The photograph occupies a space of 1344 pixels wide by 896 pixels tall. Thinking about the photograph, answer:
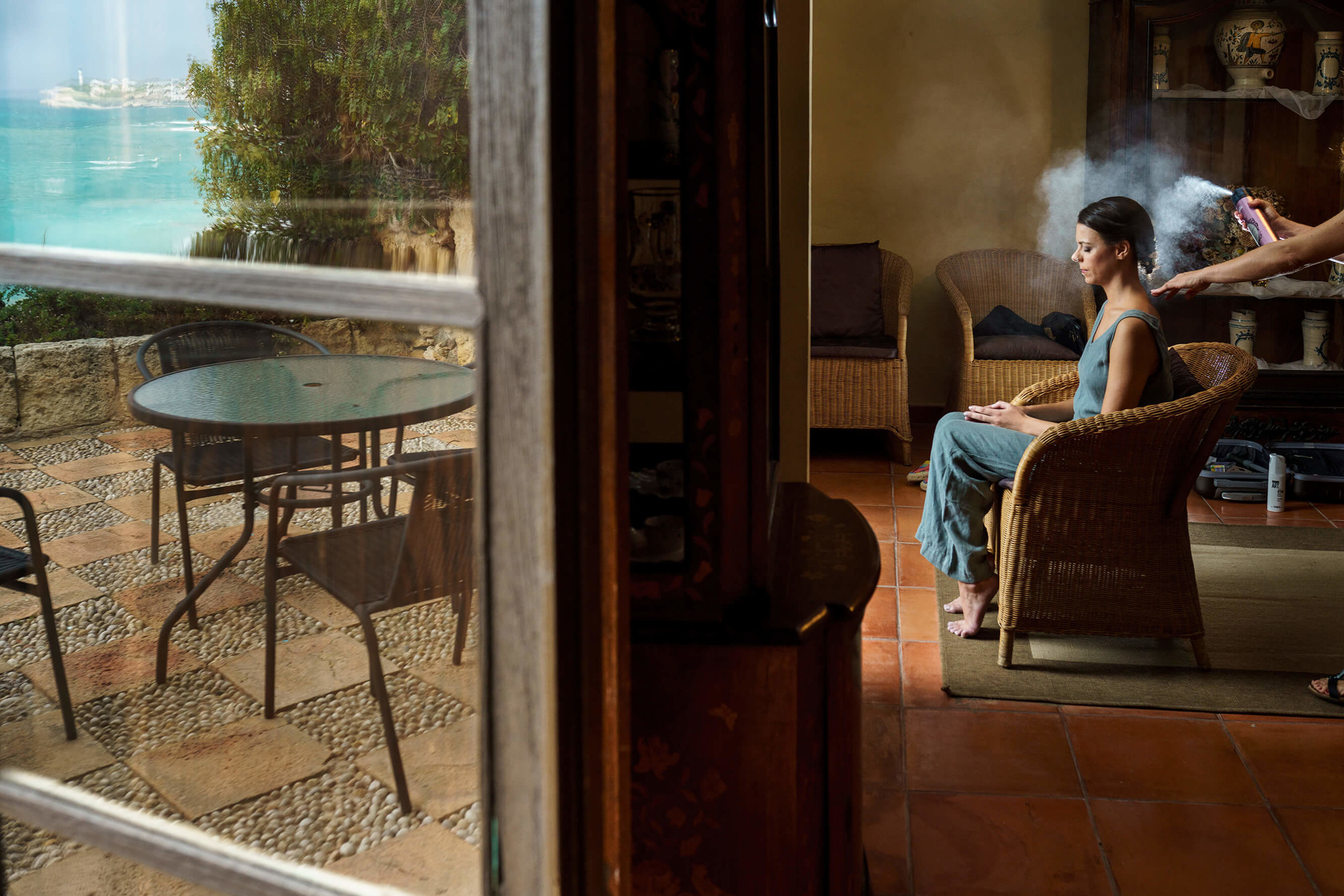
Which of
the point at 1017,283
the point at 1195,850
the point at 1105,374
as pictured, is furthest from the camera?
the point at 1017,283

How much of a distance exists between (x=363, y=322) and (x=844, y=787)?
94 cm

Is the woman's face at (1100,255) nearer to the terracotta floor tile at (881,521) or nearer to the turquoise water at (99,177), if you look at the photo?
the terracotta floor tile at (881,521)

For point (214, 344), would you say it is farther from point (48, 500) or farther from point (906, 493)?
point (906, 493)

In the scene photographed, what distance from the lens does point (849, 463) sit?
5113mm

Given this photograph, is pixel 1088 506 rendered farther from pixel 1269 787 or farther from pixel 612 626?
pixel 612 626

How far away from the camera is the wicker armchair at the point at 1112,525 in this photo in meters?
2.59

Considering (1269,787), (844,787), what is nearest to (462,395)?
(844,787)

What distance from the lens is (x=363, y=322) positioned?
726 mm

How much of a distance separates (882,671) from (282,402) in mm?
2305

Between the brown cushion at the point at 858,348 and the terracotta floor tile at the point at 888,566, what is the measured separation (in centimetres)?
132

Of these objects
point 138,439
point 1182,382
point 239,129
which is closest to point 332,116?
point 239,129

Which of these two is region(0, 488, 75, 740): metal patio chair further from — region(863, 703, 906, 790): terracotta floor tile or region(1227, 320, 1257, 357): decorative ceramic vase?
region(1227, 320, 1257, 357): decorative ceramic vase

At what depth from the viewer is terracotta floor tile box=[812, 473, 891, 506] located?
4.54 meters

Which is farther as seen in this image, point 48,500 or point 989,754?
point 989,754
